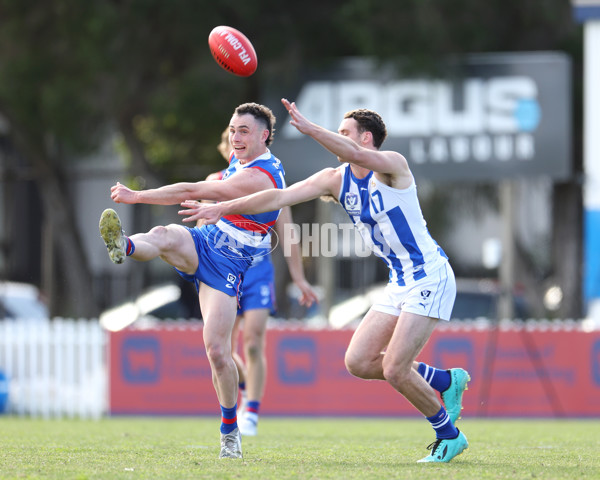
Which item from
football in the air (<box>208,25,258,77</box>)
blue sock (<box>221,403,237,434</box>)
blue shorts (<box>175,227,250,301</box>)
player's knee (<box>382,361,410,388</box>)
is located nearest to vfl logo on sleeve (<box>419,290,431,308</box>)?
player's knee (<box>382,361,410,388</box>)

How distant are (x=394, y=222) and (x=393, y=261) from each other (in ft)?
0.93

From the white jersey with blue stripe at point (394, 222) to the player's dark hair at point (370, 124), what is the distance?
25 cm

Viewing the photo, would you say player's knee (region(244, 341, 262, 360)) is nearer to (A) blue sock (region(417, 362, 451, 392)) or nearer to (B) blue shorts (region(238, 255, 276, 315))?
(B) blue shorts (region(238, 255, 276, 315))

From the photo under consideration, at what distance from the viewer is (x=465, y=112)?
49.2 ft

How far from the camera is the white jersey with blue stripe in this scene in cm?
645

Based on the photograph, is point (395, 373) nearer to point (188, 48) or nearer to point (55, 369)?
point (55, 369)

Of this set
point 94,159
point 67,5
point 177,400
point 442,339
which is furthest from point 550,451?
point 94,159

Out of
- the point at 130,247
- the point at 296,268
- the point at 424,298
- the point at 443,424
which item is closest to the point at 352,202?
the point at 424,298

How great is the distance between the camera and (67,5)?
1580cm

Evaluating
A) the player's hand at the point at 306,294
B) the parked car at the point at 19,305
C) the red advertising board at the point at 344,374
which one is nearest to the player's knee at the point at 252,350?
the player's hand at the point at 306,294

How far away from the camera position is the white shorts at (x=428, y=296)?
6445 millimetres

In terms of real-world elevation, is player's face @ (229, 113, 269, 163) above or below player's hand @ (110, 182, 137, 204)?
above

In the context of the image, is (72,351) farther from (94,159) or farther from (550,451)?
(94,159)

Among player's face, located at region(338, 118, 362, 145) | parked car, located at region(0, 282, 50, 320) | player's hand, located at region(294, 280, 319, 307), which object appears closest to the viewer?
player's face, located at region(338, 118, 362, 145)
